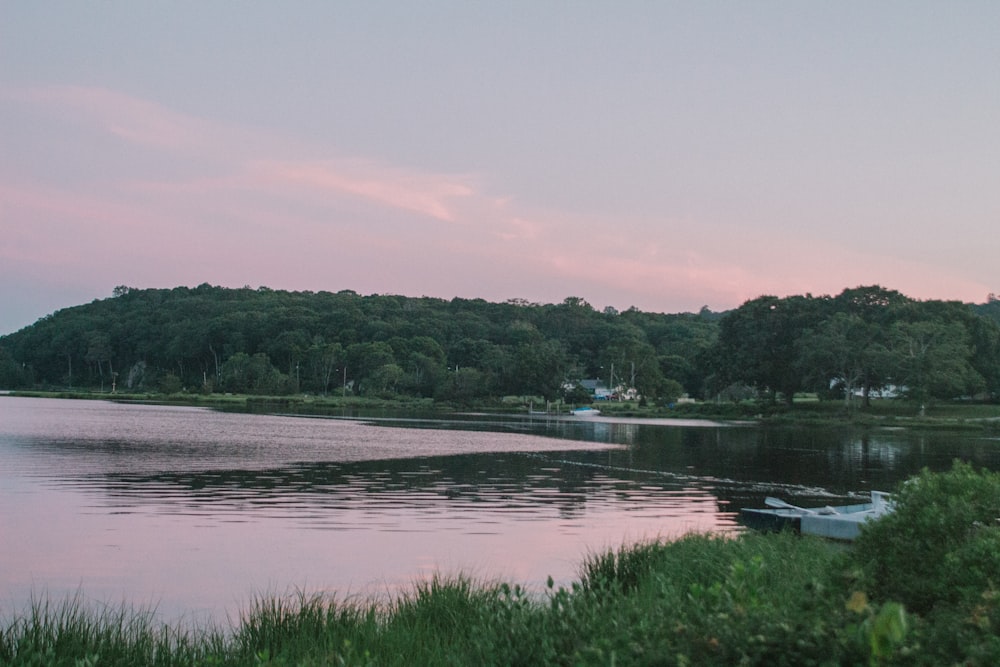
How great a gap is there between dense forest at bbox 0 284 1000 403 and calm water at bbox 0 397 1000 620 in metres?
37.5

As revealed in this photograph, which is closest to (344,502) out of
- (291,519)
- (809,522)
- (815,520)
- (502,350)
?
(291,519)

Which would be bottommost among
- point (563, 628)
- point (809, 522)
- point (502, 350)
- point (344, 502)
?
point (344, 502)

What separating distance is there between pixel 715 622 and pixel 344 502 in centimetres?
2286

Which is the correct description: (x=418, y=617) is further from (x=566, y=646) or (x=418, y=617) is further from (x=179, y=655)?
(x=566, y=646)

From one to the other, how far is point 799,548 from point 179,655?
10168 millimetres

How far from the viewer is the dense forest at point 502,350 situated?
94.5 meters

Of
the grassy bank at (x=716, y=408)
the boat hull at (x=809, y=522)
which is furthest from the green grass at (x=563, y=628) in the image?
the grassy bank at (x=716, y=408)

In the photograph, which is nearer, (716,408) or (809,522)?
(809,522)

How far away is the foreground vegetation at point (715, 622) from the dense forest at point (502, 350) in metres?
85.5

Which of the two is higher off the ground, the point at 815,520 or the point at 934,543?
the point at 934,543

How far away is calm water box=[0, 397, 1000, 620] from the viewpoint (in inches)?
661

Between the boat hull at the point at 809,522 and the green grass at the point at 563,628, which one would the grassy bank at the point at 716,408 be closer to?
the boat hull at the point at 809,522

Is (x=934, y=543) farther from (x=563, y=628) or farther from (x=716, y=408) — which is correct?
(x=716, y=408)

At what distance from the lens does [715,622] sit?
16.5 ft
